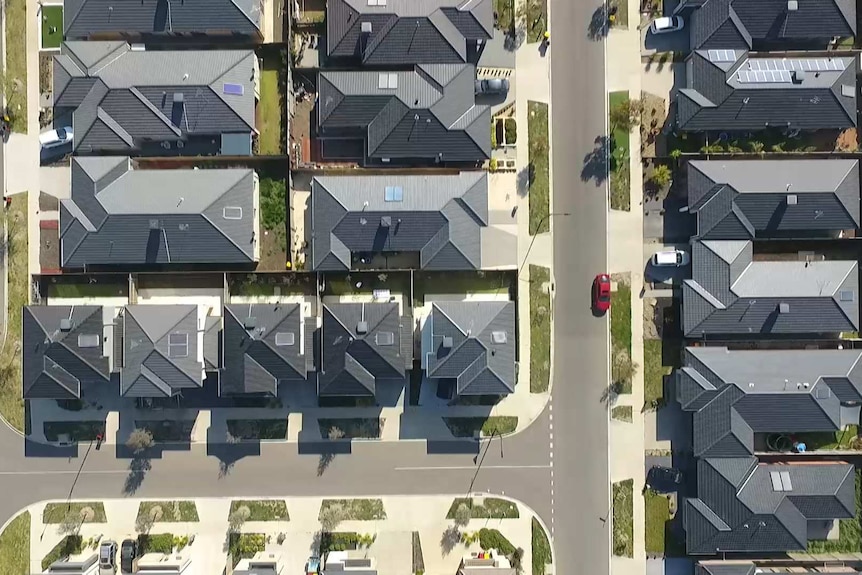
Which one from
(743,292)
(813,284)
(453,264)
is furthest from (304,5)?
(813,284)

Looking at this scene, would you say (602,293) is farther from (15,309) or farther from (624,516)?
(15,309)

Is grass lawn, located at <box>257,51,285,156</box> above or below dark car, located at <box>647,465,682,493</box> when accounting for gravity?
above

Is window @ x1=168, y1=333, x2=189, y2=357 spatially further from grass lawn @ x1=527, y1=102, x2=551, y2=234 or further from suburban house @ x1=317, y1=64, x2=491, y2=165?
grass lawn @ x1=527, y1=102, x2=551, y2=234

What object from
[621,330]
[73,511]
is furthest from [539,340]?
[73,511]

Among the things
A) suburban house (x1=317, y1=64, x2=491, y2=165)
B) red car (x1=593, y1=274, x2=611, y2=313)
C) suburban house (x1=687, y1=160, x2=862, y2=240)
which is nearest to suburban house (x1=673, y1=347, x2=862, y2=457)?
red car (x1=593, y1=274, x2=611, y2=313)

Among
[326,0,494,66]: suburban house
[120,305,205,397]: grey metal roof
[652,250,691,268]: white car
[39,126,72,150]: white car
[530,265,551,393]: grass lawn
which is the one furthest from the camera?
[530,265,551,393]: grass lawn

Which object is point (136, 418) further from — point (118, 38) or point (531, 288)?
point (531, 288)
